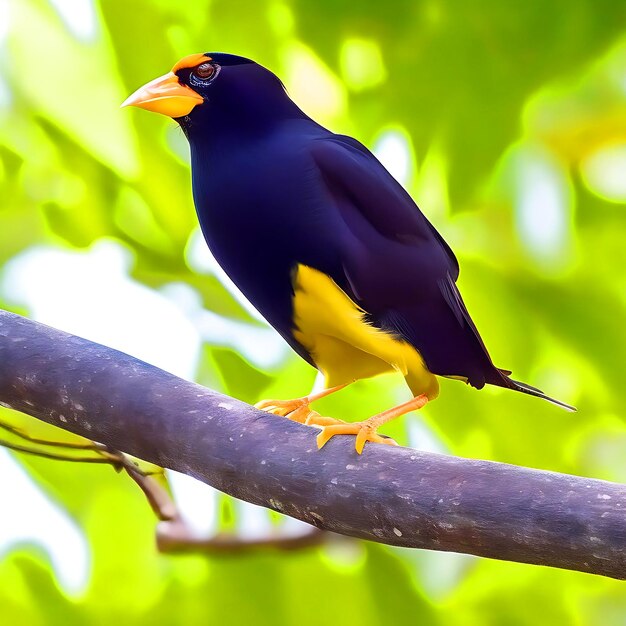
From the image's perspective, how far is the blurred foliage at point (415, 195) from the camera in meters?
1.23

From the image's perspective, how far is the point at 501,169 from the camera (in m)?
1.29

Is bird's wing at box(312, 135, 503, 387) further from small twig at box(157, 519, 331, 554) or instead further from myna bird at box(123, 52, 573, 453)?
small twig at box(157, 519, 331, 554)

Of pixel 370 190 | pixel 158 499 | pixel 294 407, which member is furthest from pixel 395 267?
pixel 158 499

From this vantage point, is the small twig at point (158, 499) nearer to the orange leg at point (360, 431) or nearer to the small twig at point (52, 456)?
the small twig at point (52, 456)

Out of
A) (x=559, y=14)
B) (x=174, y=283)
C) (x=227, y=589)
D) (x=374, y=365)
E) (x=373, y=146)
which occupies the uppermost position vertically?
(x=559, y=14)

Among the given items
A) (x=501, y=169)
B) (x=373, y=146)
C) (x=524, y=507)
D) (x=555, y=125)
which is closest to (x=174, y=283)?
(x=373, y=146)

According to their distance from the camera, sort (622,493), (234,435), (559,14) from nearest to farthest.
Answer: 1. (622,493)
2. (234,435)
3. (559,14)

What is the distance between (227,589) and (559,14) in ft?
3.12

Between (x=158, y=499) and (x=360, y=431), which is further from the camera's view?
(x=158, y=499)

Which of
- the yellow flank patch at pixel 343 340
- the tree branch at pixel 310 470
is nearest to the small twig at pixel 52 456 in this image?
the tree branch at pixel 310 470

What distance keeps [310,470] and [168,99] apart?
36cm

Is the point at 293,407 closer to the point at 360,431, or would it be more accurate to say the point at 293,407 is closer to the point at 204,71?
the point at 360,431

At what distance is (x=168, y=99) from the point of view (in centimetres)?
78

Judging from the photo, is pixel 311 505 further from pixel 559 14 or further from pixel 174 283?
pixel 559 14
